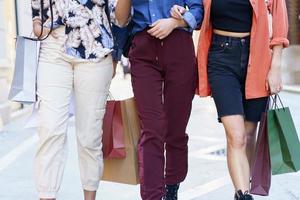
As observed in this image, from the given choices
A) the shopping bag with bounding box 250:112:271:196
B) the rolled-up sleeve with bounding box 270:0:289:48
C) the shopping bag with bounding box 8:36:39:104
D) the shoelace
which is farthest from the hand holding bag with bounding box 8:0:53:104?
the shopping bag with bounding box 250:112:271:196

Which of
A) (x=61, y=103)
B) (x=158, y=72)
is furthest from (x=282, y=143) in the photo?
(x=61, y=103)

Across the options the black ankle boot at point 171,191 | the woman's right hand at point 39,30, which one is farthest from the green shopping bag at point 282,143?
the woman's right hand at point 39,30

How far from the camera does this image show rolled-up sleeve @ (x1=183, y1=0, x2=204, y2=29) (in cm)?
408

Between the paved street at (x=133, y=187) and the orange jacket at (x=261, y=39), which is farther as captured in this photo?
the paved street at (x=133, y=187)

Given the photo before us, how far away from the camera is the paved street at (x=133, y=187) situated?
5.39 meters

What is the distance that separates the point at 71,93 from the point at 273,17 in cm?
141

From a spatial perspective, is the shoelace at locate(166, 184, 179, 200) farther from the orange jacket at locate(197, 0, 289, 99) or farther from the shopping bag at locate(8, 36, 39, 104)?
the shopping bag at locate(8, 36, 39, 104)

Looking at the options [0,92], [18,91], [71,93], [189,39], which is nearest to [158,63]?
[189,39]

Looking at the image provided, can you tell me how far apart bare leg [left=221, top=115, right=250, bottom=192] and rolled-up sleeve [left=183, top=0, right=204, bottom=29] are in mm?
650

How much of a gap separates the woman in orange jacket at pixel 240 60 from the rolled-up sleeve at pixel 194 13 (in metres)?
0.04

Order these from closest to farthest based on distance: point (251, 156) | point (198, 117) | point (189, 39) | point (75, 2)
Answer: point (75, 2)
point (189, 39)
point (251, 156)
point (198, 117)

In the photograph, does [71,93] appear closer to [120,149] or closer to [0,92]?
[120,149]

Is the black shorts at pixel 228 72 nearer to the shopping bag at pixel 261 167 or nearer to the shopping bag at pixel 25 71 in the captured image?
the shopping bag at pixel 261 167

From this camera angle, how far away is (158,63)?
4145 mm
